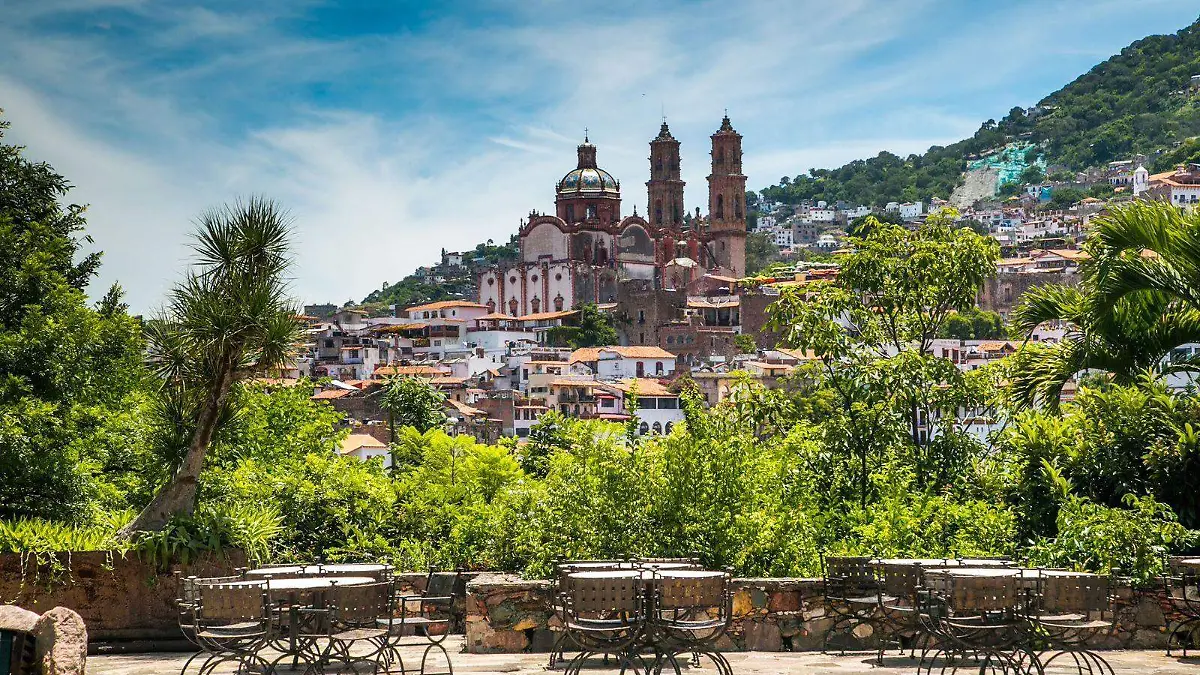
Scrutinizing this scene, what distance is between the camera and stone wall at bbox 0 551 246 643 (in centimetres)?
858

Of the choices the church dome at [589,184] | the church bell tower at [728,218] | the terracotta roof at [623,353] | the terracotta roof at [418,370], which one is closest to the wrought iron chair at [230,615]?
the terracotta roof at [418,370]

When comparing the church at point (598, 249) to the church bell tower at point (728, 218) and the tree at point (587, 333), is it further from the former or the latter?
Result: the tree at point (587, 333)

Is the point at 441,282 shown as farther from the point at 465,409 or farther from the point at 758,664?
the point at 758,664

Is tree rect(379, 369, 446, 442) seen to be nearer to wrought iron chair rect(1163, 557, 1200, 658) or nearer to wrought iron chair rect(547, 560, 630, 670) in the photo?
wrought iron chair rect(547, 560, 630, 670)

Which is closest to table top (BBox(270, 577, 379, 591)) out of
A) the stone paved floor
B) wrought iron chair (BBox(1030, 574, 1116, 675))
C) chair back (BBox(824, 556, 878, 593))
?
the stone paved floor

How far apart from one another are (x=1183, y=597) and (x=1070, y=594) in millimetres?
2040

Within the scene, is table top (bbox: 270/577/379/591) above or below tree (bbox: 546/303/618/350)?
below

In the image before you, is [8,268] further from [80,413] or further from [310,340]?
[310,340]

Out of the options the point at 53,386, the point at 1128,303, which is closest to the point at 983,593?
the point at 1128,303

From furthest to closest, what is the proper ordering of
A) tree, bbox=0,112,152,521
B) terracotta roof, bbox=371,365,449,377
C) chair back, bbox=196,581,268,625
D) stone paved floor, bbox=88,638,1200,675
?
terracotta roof, bbox=371,365,449,377, tree, bbox=0,112,152,521, stone paved floor, bbox=88,638,1200,675, chair back, bbox=196,581,268,625

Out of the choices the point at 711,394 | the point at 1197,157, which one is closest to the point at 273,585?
the point at 711,394

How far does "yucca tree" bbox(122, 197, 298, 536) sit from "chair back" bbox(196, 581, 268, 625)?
256cm

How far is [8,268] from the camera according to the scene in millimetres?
12383

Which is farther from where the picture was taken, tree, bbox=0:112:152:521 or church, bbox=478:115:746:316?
church, bbox=478:115:746:316
